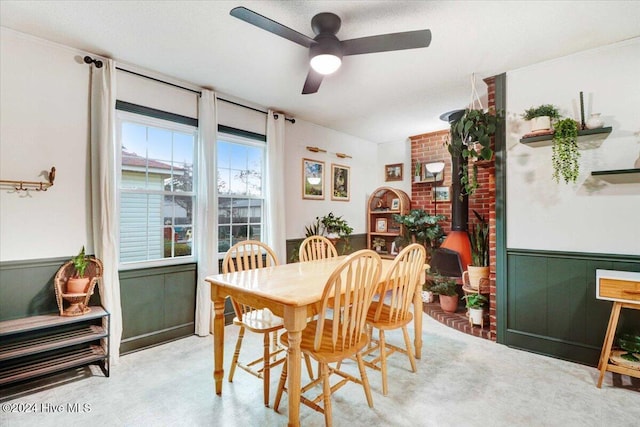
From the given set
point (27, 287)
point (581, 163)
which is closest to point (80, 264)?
point (27, 287)

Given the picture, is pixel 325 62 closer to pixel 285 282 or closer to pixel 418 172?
pixel 285 282

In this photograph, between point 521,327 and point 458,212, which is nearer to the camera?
point 521,327

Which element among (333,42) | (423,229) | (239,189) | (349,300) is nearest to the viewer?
(349,300)

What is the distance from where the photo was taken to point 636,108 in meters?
2.53

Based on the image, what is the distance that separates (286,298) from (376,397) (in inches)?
42.2

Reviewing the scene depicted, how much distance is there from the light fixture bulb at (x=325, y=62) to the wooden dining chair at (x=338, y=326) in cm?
130

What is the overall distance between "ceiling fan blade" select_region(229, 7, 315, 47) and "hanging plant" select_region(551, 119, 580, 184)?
7.16 feet

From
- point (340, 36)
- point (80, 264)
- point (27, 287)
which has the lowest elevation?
point (27, 287)

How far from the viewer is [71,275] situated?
2.61 metres

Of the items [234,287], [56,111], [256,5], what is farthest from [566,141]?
[56,111]

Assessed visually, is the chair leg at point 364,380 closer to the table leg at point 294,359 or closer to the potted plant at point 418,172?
the table leg at point 294,359

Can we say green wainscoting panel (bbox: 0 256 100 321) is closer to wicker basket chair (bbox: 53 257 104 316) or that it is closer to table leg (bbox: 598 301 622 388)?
wicker basket chair (bbox: 53 257 104 316)

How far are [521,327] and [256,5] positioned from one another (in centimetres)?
351

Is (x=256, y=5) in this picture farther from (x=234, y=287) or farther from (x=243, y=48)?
(x=234, y=287)
